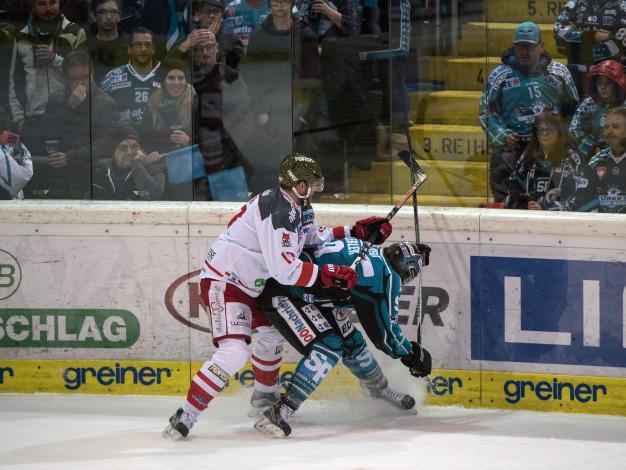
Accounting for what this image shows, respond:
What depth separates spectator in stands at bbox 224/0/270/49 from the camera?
651cm

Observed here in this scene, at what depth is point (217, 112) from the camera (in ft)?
21.5

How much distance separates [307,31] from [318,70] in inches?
7.7

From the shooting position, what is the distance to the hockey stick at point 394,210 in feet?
18.9

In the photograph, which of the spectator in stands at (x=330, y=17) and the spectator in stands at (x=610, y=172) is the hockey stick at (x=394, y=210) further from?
the spectator in stands at (x=330, y=17)

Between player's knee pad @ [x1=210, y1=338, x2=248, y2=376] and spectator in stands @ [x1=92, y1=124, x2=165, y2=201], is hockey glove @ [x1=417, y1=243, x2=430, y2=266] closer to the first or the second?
player's knee pad @ [x1=210, y1=338, x2=248, y2=376]

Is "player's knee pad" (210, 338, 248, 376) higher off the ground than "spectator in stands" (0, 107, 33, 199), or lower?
lower

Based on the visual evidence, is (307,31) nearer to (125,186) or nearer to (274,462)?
(125,186)

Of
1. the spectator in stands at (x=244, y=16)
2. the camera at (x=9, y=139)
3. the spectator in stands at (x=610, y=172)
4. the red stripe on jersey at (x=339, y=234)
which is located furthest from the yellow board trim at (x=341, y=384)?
the spectator in stands at (x=244, y=16)

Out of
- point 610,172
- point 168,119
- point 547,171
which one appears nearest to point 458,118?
point 547,171

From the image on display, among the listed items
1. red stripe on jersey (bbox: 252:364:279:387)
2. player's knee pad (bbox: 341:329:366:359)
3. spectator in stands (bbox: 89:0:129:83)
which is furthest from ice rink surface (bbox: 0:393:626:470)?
spectator in stands (bbox: 89:0:129:83)

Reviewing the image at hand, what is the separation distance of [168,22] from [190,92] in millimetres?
353

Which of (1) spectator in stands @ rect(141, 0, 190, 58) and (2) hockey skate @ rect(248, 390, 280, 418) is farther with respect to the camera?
(1) spectator in stands @ rect(141, 0, 190, 58)

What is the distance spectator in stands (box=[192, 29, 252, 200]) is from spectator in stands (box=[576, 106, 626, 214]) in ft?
5.37

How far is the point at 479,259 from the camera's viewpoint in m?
6.11
